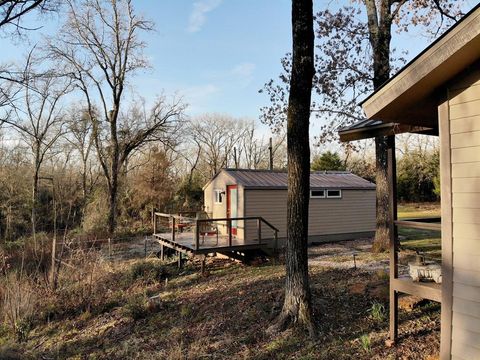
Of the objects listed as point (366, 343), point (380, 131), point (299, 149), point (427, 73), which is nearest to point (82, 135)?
point (299, 149)

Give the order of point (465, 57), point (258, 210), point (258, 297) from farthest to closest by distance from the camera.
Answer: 1. point (258, 210)
2. point (258, 297)
3. point (465, 57)

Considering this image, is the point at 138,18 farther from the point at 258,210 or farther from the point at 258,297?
the point at 258,297

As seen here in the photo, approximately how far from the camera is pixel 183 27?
1339 cm

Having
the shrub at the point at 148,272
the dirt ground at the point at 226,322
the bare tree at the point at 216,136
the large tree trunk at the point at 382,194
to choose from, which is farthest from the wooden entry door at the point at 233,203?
the bare tree at the point at 216,136

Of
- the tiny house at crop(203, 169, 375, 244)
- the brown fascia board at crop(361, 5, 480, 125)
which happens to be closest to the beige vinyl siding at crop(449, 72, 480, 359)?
the brown fascia board at crop(361, 5, 480, 125)

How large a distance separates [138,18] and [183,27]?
897cm

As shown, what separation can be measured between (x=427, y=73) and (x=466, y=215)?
4.59 ft

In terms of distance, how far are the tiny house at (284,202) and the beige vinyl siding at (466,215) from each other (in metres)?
9.47

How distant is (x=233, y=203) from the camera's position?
13672 millimetres

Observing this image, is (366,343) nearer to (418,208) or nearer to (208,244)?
(208,244)

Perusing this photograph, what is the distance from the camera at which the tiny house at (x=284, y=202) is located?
516 inches

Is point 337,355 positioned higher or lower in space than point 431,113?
lower

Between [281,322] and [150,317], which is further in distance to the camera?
[150,317]

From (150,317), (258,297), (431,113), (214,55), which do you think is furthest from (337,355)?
(214,55)
